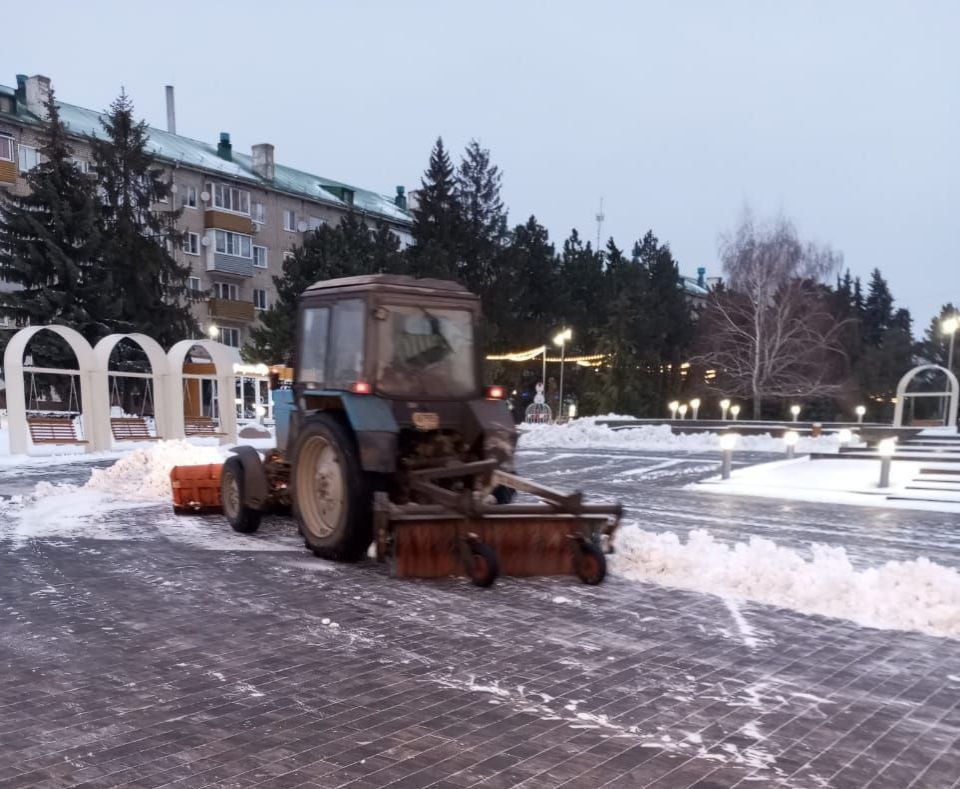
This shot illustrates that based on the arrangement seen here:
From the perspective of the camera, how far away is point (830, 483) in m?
12.9

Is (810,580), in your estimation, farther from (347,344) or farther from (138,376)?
(138,376)

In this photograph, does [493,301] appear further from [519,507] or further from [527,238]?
[519,507]

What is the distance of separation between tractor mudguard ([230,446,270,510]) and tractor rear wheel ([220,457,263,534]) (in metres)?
0.07

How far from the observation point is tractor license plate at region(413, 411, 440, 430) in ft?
21.3

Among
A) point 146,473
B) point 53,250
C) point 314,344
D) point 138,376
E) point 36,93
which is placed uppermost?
point 36,93

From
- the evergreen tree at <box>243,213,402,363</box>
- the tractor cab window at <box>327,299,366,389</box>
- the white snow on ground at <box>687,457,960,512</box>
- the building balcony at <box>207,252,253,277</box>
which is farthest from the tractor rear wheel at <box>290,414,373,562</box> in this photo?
the building balcony at <box>207,252,253,277</box>

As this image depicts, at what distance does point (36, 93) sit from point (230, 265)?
10.9 meters

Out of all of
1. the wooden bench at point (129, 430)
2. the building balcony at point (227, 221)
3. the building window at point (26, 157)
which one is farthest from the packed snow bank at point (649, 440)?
the building window at point (26, 157)

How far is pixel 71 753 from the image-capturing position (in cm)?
309

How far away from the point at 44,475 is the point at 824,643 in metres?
13.6

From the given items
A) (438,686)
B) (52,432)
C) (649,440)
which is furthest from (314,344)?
(649,440)

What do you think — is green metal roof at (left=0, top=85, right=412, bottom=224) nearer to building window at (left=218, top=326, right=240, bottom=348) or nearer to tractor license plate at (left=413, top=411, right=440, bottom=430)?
building window at (left=218, top=326, right=240, bottom=348)

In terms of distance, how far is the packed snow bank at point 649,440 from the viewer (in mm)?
20406

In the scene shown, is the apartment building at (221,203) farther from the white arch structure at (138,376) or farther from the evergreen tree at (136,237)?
the white arch structure at (138,376)
